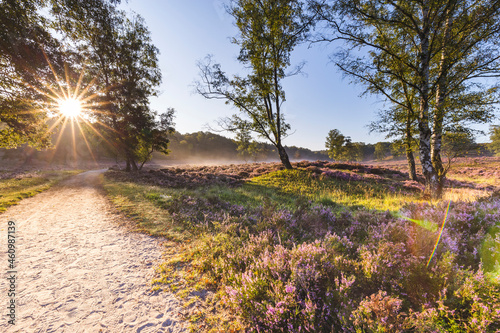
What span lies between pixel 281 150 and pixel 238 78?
8038 mm

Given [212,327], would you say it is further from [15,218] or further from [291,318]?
[15,218]

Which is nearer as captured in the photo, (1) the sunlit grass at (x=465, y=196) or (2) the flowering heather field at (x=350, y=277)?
(2) the flowering heather field at (x=350, y=277)

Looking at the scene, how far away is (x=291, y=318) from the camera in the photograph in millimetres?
2064

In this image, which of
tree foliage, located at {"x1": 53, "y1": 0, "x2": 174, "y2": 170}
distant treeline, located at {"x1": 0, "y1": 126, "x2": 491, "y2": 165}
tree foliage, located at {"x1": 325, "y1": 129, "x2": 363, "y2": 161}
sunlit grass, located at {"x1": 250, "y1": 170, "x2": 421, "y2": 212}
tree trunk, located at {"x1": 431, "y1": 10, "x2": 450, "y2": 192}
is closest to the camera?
tree trunk, located at {"x1": 431, "y1": 10, "x2": 450, "y2": 192}

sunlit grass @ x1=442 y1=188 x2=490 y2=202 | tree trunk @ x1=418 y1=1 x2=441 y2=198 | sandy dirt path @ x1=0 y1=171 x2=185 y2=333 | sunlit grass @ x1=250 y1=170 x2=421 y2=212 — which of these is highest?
Result: tree trunk @ x1=418 y1=1 x2=441 y2=198

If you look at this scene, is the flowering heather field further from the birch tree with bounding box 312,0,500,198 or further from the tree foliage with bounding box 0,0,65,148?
the tree foliage with bounding box 0,0,65,148

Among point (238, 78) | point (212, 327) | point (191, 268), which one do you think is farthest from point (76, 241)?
point (238, 78)

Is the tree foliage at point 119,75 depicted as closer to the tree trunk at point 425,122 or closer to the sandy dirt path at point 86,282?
the sandy dirt path at point 86,282

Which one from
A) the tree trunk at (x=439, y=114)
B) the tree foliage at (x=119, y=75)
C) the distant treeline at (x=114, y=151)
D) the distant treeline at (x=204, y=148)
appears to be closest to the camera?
the tree trunk at (x=439, y=114)

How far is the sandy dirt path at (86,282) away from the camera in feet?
8.51

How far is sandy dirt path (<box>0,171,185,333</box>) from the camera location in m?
2.59

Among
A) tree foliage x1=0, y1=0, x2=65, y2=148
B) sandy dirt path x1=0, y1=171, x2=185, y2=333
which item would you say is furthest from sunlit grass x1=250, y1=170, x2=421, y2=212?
tree foliage x1=0, y1=0, x2=65, y2=148

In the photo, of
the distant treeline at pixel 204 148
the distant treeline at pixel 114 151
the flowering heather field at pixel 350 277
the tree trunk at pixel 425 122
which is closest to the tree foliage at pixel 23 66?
the distant treeline at pixel 114 151

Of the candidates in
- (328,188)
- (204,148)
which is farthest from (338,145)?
(204,148)
